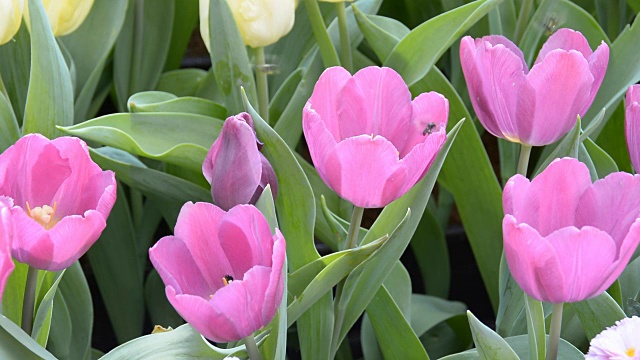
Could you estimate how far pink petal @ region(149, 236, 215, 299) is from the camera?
482 mm

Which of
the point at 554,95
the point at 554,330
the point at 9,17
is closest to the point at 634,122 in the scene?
the point at 554,95

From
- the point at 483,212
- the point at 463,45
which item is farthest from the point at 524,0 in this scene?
the point at 463,45

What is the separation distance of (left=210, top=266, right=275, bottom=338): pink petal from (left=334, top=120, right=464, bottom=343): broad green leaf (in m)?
0.15

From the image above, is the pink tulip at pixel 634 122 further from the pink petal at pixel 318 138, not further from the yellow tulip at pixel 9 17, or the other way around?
the yellow tulip at pixel 9 17

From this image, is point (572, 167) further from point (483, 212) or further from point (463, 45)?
point (483, 212)

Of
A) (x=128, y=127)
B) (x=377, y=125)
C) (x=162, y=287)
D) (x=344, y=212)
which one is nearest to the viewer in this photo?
(x=377, y=125)

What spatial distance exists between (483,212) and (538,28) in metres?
0.19

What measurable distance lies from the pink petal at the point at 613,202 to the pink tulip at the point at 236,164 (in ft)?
0.63

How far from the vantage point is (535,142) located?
24.6 inches

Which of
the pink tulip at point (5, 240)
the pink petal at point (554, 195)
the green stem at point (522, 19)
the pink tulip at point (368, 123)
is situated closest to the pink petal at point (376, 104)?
the pink tulip at point (368, 123)

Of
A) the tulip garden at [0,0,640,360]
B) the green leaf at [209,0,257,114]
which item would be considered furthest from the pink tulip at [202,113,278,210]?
the green leaf at [209,0,257,114]

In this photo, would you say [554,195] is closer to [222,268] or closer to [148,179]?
[222,268]

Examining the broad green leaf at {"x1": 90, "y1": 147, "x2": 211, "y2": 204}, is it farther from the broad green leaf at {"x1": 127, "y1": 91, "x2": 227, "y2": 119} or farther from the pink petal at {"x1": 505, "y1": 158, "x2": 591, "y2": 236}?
the pink petal at {"x1": 505, "y1": 158, "x2": 591, "y2": 236}

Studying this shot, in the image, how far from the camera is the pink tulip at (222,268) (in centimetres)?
46
